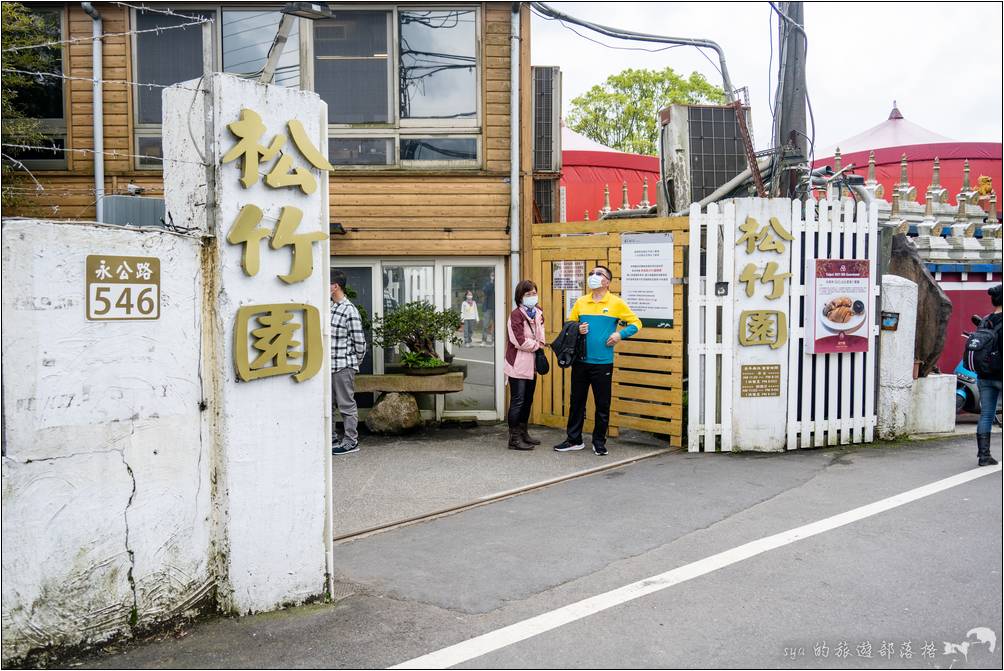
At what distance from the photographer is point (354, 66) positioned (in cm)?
1095

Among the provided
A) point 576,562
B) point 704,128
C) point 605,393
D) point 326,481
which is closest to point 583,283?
point 605,393

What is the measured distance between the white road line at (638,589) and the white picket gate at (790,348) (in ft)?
6.58

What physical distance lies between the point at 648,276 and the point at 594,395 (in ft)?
4.51

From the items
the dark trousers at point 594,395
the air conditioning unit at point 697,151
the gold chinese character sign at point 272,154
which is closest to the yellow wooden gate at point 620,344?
the dark trousers at point 594,395

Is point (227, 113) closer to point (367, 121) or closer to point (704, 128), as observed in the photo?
point (367, 121)

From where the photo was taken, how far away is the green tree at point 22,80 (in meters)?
10.5

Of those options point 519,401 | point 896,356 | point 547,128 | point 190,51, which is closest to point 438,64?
point 547,128

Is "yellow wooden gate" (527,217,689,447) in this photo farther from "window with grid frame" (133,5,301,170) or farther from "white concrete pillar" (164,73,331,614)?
"white concrete pillar" (164,73,331,614)

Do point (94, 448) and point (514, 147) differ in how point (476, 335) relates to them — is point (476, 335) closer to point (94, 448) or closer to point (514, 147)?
point (514, 147)

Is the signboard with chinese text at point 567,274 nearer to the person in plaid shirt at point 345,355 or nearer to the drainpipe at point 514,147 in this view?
the drainpipe at point 514,147

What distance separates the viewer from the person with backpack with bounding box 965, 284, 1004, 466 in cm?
866

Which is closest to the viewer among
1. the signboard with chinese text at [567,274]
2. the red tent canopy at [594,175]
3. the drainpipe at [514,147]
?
the signboard with chinese text at [567,274]

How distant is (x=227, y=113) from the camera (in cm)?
473

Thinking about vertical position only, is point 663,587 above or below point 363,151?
below
